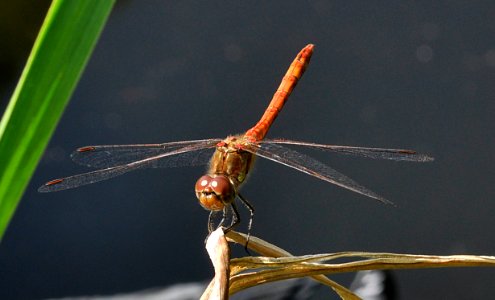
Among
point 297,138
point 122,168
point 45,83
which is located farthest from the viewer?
point 297,138

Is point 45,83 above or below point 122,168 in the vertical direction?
below

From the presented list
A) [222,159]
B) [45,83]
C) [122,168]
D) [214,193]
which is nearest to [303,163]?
[222,159]

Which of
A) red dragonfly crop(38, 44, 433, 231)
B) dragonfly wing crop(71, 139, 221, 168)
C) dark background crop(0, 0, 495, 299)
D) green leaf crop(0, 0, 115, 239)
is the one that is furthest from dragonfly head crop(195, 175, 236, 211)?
dark background crop(0, 0, 495, 299)

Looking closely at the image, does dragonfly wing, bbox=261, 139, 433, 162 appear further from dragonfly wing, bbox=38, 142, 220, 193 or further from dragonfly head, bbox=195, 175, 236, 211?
dragonfly head, bbox=195, 175, 236, 211

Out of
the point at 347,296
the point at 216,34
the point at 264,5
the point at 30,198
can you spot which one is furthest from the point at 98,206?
the point at 347,296

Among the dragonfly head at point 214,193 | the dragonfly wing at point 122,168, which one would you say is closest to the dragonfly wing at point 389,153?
the dragonfly wing at point 122,168

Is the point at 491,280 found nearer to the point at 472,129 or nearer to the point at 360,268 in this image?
the point at 472,129

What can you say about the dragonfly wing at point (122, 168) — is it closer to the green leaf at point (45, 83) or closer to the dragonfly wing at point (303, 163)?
the dragonfly wing at point (303, 163)

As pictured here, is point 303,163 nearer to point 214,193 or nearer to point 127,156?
point 214,193
